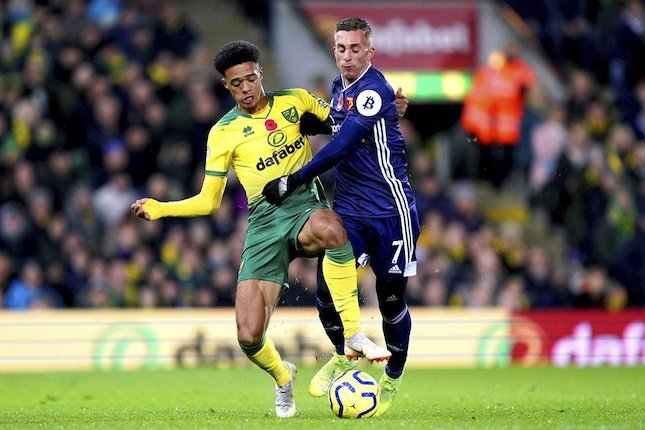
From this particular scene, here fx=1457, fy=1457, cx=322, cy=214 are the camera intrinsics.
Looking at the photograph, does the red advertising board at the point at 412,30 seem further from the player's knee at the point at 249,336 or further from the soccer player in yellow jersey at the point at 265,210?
the player's knee at the point at 249,336

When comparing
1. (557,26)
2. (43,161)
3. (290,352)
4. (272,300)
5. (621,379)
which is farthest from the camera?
(557,26)

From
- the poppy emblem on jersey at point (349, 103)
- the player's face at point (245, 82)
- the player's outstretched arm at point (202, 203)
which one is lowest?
the player's outstretched arm at point (202, 203)

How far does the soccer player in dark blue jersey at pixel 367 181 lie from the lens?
978cm

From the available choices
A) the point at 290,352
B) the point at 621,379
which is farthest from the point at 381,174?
the point at 290,352

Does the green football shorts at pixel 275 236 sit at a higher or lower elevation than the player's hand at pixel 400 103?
lower

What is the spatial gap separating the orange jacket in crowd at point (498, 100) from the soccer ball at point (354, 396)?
9089mm

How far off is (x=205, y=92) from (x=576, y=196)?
482 cm

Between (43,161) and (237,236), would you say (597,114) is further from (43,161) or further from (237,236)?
(43,161)

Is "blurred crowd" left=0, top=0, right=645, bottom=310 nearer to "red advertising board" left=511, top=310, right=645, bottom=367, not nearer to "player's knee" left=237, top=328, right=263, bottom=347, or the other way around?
"red advertising board" left=511, top=310, right=645, bottom=367

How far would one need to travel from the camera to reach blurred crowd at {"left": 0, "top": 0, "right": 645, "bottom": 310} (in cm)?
1683

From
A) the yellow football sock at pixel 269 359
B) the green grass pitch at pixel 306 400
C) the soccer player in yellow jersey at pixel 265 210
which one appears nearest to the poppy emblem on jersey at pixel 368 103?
the soccer player in yellow jersey at pixel 265 210

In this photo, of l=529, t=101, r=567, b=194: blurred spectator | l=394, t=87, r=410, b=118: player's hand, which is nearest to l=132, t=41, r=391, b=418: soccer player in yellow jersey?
l=394, t=87, r=410, b=118: player's hand

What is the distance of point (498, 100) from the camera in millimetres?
18562

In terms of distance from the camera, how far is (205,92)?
712 inches
